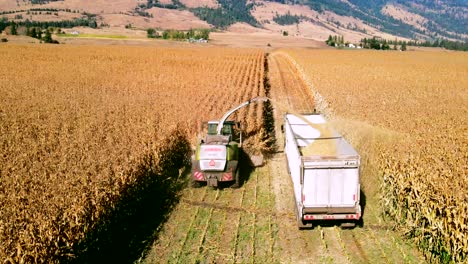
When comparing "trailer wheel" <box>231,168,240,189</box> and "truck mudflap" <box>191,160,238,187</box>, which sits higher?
"truck mudflap" <box>191,160,238,187</box>

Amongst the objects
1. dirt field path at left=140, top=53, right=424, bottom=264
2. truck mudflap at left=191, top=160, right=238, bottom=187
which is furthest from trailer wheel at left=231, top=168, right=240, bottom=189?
truck mudflap at left=191, top=160, right=238, bottom=187

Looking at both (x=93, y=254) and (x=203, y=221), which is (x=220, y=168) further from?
(x=93, y=254)

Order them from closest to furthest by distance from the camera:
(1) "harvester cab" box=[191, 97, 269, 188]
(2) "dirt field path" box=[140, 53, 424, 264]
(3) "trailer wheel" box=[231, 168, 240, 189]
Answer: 1. (2) "dirt field path" box=[140, 53, 424, 264]
2. (1) "harvester cab" box=[191, 97, 269, 188]
3. (3) "trailer wheel" box=[231, 168, 240, 189]

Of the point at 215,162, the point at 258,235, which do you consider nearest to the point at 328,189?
the point at 258,235

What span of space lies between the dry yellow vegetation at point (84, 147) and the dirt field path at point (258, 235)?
1.39 meters

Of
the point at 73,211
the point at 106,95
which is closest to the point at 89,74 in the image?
the point at 106,95

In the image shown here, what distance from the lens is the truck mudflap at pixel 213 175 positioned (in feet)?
44.5

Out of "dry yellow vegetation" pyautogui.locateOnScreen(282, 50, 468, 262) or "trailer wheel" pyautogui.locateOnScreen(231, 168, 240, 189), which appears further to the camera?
"trailer wheel" pyautogui.locateOnScreen(231, 168, 240, 189)

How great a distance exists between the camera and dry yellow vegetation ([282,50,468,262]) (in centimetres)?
955

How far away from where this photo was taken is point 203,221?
39.8 feet

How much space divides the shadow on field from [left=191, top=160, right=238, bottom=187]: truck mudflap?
38.7 inches

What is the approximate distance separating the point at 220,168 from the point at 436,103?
1636cm

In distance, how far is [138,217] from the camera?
1212cm

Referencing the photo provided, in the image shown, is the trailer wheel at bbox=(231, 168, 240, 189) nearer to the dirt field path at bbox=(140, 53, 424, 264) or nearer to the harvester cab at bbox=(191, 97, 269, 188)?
the harvester cab at bbox=(191, 97, 269, 188)
